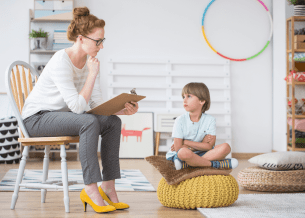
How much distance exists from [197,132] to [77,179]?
1.12 m

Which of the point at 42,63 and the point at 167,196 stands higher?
the point at 42,63

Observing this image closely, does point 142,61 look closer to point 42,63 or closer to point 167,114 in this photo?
point 167,114

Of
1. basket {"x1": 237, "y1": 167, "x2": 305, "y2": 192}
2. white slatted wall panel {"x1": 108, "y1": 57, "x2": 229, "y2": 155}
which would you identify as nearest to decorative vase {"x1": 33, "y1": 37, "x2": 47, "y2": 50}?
white slatted wall panel {"x1": 108, "y1": 57, "x2": 229, "y2": 155}

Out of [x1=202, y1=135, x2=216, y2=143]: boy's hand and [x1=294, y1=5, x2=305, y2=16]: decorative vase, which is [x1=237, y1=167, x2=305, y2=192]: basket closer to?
[x1=202, y1=135, x2=216, y2=143]: boy's hand

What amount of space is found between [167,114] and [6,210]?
2.64m

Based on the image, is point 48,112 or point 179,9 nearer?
point 48,112

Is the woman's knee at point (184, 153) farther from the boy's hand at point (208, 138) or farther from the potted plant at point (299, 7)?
the potted plant at point (299, 7)

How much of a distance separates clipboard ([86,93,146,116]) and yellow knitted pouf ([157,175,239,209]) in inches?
18.6

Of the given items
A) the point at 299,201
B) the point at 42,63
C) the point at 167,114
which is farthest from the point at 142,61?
the point at 299,201

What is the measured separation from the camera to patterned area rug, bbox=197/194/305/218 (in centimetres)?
166

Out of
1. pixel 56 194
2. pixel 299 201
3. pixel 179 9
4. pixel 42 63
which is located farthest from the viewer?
pixel 179 9

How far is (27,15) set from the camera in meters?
4.21

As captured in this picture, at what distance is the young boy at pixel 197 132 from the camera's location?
1.91 m

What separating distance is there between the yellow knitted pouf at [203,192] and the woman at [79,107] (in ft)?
0.82
